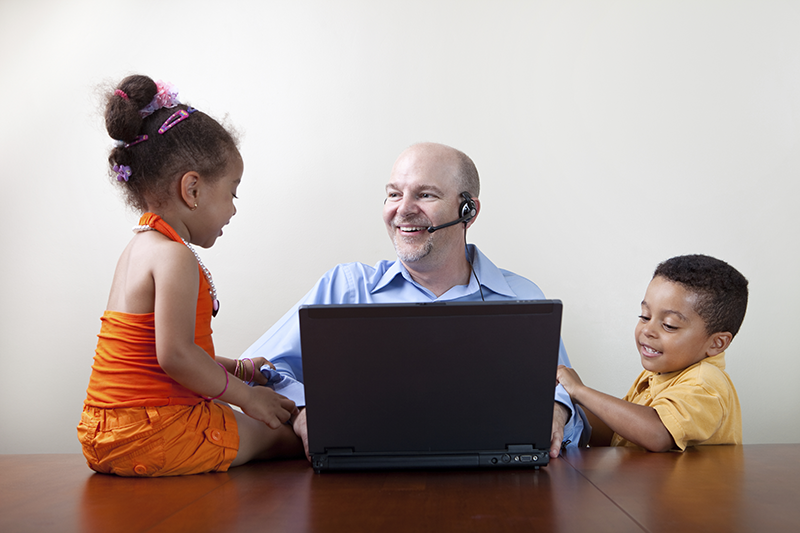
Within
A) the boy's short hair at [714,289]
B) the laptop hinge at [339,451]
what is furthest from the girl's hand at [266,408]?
the boy's short hair at [714,289]

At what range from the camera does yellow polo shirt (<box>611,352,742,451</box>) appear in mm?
1401

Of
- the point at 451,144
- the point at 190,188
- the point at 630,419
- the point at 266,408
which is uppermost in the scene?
the point at 451,144

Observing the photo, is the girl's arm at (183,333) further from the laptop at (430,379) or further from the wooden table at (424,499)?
the laptop at (430,379)

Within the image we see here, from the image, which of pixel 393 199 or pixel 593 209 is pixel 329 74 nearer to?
pixel 393 199

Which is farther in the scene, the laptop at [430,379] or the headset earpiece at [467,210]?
the headset earpiece at [467,210]

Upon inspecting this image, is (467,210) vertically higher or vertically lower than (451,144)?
lower

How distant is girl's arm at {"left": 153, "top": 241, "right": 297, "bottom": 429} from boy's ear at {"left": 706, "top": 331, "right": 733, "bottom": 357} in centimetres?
127

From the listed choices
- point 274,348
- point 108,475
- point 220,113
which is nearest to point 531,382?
point 108,475

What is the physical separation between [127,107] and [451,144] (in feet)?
4.33

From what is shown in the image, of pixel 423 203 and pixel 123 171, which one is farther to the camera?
pixel 423 203

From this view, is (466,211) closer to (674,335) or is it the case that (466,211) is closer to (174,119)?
(674,335)

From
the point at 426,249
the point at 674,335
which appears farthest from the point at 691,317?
the point at 426,249

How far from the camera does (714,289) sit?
5.56 ft

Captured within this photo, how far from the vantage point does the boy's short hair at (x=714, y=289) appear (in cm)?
169
